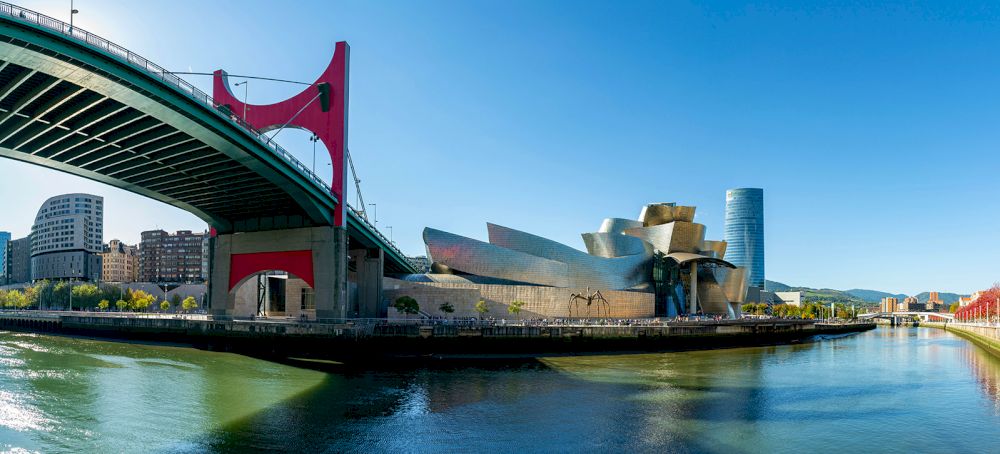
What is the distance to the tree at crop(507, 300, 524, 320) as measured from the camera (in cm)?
5476

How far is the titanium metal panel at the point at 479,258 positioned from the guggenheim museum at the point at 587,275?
0.09 m

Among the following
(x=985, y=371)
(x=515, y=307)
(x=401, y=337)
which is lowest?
(x=985, y=371)

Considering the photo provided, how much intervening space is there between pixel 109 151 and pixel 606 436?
2982 centimetres

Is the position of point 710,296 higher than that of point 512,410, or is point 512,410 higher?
point 710,296

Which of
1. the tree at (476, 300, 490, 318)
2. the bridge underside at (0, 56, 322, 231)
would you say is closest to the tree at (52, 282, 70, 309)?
the bridge underside at (0, 56, 322, 231)

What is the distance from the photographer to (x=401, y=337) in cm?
3847

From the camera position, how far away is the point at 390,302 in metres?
55.2

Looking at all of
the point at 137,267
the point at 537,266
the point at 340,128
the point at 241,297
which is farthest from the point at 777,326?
the point at 137,267

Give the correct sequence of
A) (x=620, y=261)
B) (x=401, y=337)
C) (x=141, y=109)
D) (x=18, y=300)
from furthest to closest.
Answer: (x=18, y=300), (x=620, y=261), (x=401, y=337), (x=141, y=109)

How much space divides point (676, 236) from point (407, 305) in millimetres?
37070

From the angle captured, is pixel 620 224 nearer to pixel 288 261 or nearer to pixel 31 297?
pixel 288 261

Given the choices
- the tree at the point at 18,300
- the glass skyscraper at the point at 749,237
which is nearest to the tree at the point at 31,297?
the tree at the point at 18,300

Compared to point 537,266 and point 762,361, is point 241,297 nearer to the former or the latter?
point 537,266

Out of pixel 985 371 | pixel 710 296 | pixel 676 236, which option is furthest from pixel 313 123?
pixel 710 296
